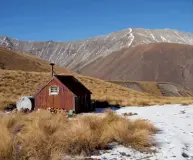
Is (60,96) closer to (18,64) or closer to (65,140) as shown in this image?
(65,140)

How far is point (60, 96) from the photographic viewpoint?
29000mm

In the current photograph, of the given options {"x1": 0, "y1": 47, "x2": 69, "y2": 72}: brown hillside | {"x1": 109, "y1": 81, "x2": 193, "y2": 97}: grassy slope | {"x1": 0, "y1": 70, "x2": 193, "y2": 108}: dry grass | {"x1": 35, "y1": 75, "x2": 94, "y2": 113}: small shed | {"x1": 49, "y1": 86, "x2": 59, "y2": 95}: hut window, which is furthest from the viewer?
{"x1": 109, "y1": 81, "x2": 193, "y2": 97}: grassy slope

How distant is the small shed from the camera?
2858 cm

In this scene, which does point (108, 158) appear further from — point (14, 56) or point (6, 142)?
point (14, 56)

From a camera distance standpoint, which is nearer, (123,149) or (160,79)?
(123,149)

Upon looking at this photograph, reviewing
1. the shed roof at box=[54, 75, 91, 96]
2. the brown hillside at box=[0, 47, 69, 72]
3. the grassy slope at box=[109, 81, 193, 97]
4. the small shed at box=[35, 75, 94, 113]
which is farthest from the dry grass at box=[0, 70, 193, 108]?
the grassy slope at box=[109, 81, 193, 97]

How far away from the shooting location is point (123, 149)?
10.6 m

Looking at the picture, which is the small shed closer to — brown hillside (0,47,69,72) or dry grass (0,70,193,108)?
dry grass (0,70,193,108)

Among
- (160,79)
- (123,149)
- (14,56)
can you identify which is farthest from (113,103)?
(160,79)

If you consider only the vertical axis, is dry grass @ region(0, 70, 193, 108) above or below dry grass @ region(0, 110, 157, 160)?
above

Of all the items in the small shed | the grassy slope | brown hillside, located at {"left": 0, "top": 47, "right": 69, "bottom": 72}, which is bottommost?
the small shed

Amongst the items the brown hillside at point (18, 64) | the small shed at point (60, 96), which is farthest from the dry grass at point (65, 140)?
the brown hillside at point (18, 64)

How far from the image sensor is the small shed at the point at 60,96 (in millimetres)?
28578

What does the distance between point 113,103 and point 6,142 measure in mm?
29875
